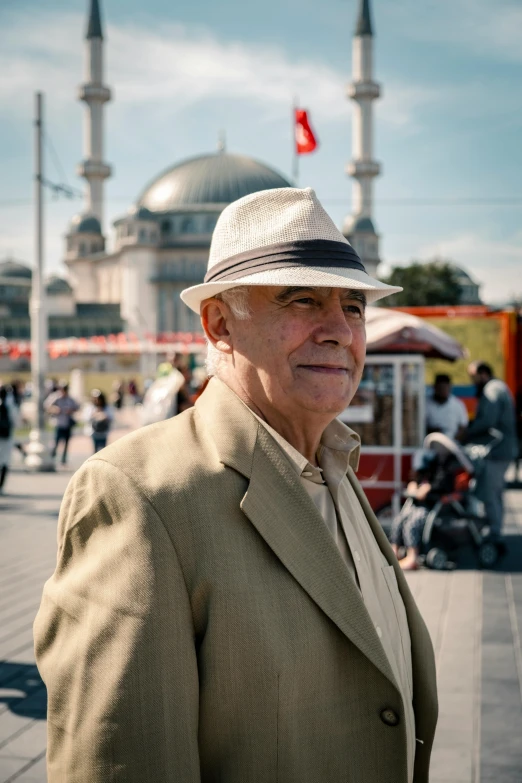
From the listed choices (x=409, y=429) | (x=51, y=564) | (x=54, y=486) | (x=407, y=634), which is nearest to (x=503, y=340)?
(x=409, y=429)

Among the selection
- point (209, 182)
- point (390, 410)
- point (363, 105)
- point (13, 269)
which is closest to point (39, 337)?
point (390, 410)

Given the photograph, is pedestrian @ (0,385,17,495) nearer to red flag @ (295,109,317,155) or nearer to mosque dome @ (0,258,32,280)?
red flag @ (295,109,317,155)

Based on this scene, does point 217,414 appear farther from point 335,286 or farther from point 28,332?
point 28,332

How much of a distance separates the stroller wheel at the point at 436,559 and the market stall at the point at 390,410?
54.3 inches

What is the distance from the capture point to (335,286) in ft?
5.45

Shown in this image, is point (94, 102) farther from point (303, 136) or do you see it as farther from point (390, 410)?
point (390, 410)

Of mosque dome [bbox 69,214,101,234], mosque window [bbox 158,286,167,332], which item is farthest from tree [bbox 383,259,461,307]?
mosque dome [bbox 69,214,101,234]

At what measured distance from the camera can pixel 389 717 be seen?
1.60 meters

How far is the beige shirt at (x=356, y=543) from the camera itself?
175cm

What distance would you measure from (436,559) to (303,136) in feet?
71.1

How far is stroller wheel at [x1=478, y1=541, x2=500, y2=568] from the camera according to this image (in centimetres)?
793

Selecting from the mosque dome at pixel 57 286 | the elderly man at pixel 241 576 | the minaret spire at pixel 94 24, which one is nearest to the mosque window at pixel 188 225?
the mosque dome at pixel 57 286

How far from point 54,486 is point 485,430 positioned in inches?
301

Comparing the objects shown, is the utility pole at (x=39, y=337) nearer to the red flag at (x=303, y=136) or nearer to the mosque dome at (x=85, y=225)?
the red flag at (x=303, y=136)
